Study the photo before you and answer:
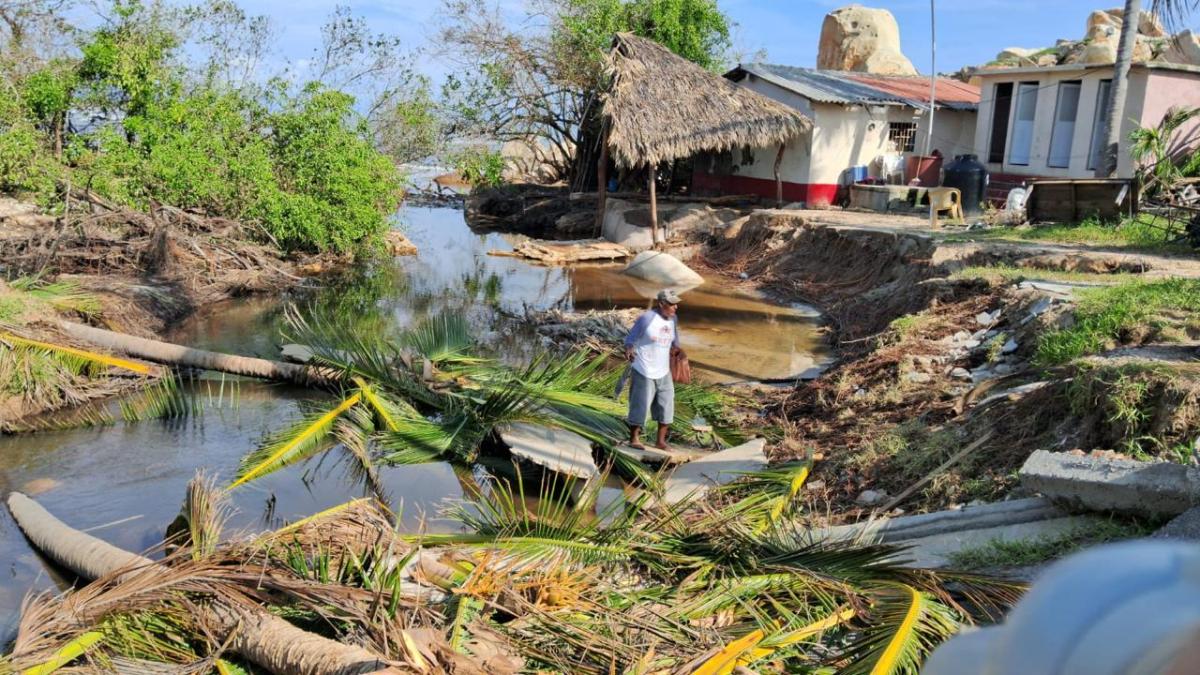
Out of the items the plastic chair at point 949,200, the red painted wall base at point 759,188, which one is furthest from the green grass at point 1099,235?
the red painted wall base at point 759,188

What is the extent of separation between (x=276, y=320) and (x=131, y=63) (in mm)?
6393

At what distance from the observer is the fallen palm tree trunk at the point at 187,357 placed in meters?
10.6

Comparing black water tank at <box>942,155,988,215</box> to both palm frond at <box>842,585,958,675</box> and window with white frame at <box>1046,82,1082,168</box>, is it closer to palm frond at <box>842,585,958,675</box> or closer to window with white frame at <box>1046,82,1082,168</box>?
window with white frame at <box>1046,82,1082,168</box>

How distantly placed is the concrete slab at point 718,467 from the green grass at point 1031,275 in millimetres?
5132

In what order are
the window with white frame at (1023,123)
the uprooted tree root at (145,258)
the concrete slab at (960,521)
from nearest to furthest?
the concrete slab at (960,521), the uprooted tree root at (145,258), the window with white frame at (1023,123)

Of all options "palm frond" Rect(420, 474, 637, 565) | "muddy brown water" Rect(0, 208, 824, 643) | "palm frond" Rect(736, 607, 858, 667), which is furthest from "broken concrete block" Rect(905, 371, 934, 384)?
"palm frond" Rect(736, 607, 858, 667)

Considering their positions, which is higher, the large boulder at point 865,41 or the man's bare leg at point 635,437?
the large boulder at point 865,41

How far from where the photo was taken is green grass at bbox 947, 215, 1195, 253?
44.4 ft

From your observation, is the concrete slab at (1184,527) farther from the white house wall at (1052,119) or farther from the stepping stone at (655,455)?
the white house wall at (1052,119)

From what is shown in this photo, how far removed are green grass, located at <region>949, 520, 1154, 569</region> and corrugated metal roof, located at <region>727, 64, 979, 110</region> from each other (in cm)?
1869

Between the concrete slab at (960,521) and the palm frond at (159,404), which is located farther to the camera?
the palm frond at (159,404)

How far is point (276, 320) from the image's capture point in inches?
575

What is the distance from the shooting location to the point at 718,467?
802 centimetres

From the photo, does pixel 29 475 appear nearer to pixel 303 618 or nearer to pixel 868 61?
pixel 303 618
